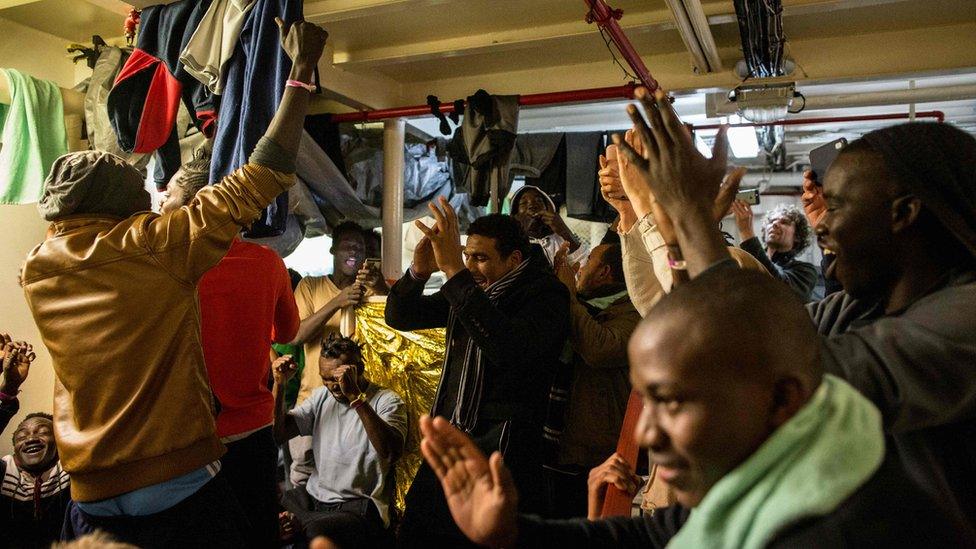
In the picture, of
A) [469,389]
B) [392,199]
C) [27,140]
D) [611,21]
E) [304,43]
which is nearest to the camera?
[304,43]

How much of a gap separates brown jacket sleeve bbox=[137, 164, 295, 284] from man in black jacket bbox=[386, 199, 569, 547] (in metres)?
0.72

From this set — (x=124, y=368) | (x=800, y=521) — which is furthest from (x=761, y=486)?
(x=124, y=368)

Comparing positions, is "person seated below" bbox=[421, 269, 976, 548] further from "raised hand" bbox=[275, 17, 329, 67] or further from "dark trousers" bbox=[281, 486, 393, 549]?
"dark trousers" bbox=[281, 486, 393, 549]

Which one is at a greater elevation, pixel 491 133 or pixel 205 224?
pixel 491 133

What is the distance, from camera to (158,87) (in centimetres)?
354

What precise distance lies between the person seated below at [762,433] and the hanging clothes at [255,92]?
2179 mm

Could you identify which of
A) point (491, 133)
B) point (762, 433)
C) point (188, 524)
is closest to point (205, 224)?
point (188, 524)

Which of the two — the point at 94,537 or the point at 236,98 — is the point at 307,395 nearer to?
the point at 236,98

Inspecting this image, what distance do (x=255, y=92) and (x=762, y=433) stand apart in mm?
2471

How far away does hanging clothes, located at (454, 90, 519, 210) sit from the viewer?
4859mm

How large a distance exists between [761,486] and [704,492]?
0.15 meters

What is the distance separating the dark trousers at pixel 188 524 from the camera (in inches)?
89.9

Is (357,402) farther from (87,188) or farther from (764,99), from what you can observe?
(764,99)

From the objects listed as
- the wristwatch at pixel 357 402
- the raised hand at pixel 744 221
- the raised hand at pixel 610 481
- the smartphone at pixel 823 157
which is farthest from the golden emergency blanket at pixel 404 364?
the raised hand at pixel 610 481
